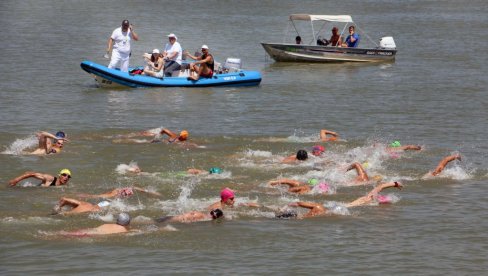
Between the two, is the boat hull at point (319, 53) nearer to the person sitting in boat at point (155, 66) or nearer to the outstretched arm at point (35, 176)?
the person sitting in boat at point (155, 66)

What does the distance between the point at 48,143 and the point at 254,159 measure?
4.67m

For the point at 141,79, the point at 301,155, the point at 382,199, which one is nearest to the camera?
the point at 382,199

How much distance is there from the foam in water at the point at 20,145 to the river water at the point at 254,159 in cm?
5

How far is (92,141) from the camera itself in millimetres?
24922

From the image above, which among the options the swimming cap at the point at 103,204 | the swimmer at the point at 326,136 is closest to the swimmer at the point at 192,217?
the swimming cap at the point at 103,204

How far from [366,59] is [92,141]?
17572mm

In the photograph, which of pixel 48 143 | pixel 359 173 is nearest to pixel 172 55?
pixel 48 143

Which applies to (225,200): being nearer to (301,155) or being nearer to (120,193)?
(120,193)

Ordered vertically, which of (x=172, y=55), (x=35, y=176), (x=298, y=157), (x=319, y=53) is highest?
(x=319, y=53)

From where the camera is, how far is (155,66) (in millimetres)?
31984

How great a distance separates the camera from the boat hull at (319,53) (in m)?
39.3

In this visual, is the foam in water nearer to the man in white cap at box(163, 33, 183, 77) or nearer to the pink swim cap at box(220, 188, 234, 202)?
the pink swim cap at box(220, 188, 234, 202)

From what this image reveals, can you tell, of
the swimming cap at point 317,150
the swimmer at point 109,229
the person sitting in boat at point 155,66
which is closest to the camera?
the swimmer at point 109,229

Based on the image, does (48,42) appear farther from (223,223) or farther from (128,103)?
(223,223)
